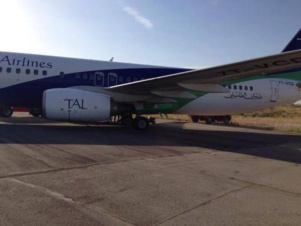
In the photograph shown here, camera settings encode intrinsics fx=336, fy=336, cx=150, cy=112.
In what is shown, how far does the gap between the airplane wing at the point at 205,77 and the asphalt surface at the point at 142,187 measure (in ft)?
14.1

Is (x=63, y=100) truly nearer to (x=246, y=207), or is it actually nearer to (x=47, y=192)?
(x=47, y=192)

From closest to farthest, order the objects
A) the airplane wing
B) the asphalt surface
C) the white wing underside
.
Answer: the asphalt surface < the airplane wing < the white wing underside

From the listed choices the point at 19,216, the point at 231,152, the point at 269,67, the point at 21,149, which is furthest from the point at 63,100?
the point at 19,216

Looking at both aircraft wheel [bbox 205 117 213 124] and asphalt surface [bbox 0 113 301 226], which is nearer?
asphalt surface [bbox 0 113 301 226]

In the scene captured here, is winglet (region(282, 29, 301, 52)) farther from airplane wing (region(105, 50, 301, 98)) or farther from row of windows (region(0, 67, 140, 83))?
row of windows (region(0, 67, 140, 83))

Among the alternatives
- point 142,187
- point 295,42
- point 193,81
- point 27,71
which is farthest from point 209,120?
point 142,187

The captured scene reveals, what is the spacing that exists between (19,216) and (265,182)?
4.35 m

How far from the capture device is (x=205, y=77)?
14.1 metres

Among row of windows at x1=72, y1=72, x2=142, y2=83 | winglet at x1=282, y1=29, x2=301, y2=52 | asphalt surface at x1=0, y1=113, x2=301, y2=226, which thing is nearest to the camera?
asphalt surface at x1=0, y1=113, x2=301, y2=226

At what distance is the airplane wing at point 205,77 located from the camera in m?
12.3

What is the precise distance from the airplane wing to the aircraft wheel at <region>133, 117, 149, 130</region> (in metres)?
1.23

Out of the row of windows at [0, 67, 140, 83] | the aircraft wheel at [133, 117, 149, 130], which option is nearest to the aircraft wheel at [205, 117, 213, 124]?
the row of windows at [0, 67, 140, 83]

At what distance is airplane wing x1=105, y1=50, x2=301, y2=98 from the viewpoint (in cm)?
1234

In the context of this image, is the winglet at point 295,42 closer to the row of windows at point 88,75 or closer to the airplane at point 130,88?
the airplane at point 130,88
